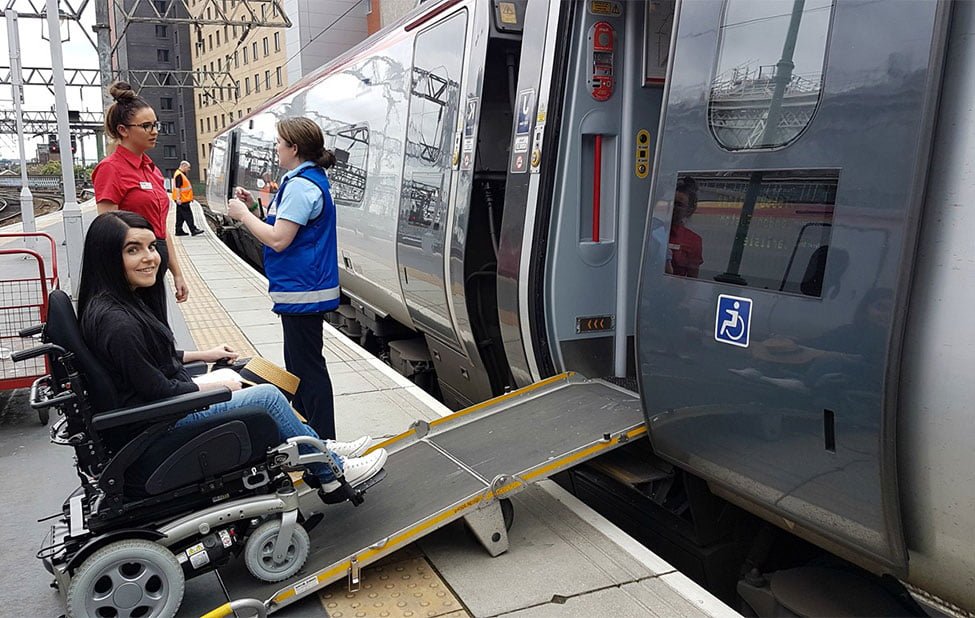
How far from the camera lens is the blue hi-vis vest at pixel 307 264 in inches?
153

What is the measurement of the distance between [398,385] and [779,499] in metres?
3.65

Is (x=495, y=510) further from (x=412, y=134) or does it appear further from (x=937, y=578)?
(x=412, y=134)

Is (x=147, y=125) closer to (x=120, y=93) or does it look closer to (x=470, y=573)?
(x=120, y=93)

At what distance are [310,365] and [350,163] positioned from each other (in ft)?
12.7

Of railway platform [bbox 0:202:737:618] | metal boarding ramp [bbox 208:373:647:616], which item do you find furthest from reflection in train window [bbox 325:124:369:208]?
metal boarding ramp [bbox 208:373:647:616]

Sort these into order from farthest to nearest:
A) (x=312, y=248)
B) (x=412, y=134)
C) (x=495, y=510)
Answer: (x=412, y=134), (x=312, y=248), (x=495, y=510)

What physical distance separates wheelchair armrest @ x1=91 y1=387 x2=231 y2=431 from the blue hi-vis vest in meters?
1.23

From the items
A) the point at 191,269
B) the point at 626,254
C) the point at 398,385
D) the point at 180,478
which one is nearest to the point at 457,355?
the point at 398,385

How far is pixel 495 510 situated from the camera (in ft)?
10.3

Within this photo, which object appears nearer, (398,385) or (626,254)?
(626,254)

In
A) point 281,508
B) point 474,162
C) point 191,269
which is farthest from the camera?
point 191,269

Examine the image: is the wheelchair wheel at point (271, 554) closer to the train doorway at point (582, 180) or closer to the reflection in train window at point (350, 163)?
the train doorway at point (582, 180)

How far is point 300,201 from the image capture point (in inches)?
149

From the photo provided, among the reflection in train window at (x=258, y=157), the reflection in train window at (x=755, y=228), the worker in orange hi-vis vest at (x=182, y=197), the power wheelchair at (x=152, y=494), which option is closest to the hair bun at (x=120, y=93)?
the power wheelchair at (x=152, y=494)
